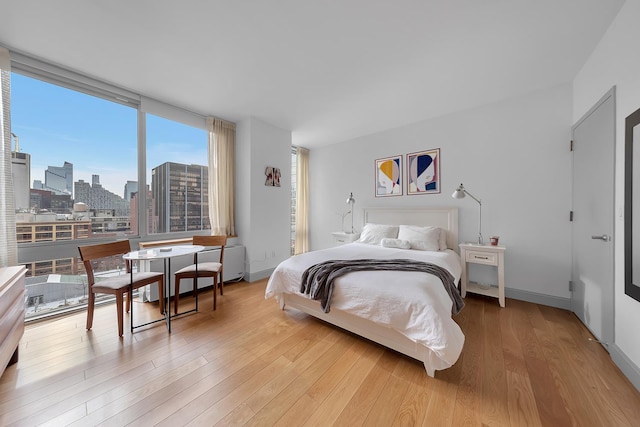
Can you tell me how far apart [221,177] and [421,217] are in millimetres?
3285

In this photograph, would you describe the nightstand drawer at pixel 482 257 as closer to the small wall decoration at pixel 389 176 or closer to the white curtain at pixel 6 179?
the small wall decoration at pixel 389 176

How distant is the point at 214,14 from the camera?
5.63ft

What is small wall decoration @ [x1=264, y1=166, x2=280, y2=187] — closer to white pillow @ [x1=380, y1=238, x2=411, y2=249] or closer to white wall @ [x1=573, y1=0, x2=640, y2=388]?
white pillow @ [x1=380, y1=238, x2=411, y2=249]

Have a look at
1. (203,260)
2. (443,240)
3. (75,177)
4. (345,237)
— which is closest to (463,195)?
(443,240)

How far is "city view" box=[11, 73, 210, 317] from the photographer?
7.48 ft

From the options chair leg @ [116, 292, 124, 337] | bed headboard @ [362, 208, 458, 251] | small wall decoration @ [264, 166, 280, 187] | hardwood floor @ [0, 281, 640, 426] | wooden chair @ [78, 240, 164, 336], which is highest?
small wall decoration @ [264, 166, 280, 187]

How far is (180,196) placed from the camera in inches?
134

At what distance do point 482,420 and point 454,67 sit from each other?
2929 millimetres

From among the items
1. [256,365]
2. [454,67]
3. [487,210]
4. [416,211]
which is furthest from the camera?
[416,211]

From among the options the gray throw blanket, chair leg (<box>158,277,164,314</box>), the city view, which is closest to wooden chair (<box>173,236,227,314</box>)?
chair leg (<box>158,277,164,314</box>)

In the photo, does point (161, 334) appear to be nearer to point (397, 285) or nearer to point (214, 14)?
point (397, 285)

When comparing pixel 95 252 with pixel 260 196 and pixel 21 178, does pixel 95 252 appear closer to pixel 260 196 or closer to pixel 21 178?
pixel 21 178

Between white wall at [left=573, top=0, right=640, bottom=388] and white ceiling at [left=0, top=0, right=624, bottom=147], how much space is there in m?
0.16

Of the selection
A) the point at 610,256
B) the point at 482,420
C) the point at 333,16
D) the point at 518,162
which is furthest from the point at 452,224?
the point at 333,16
